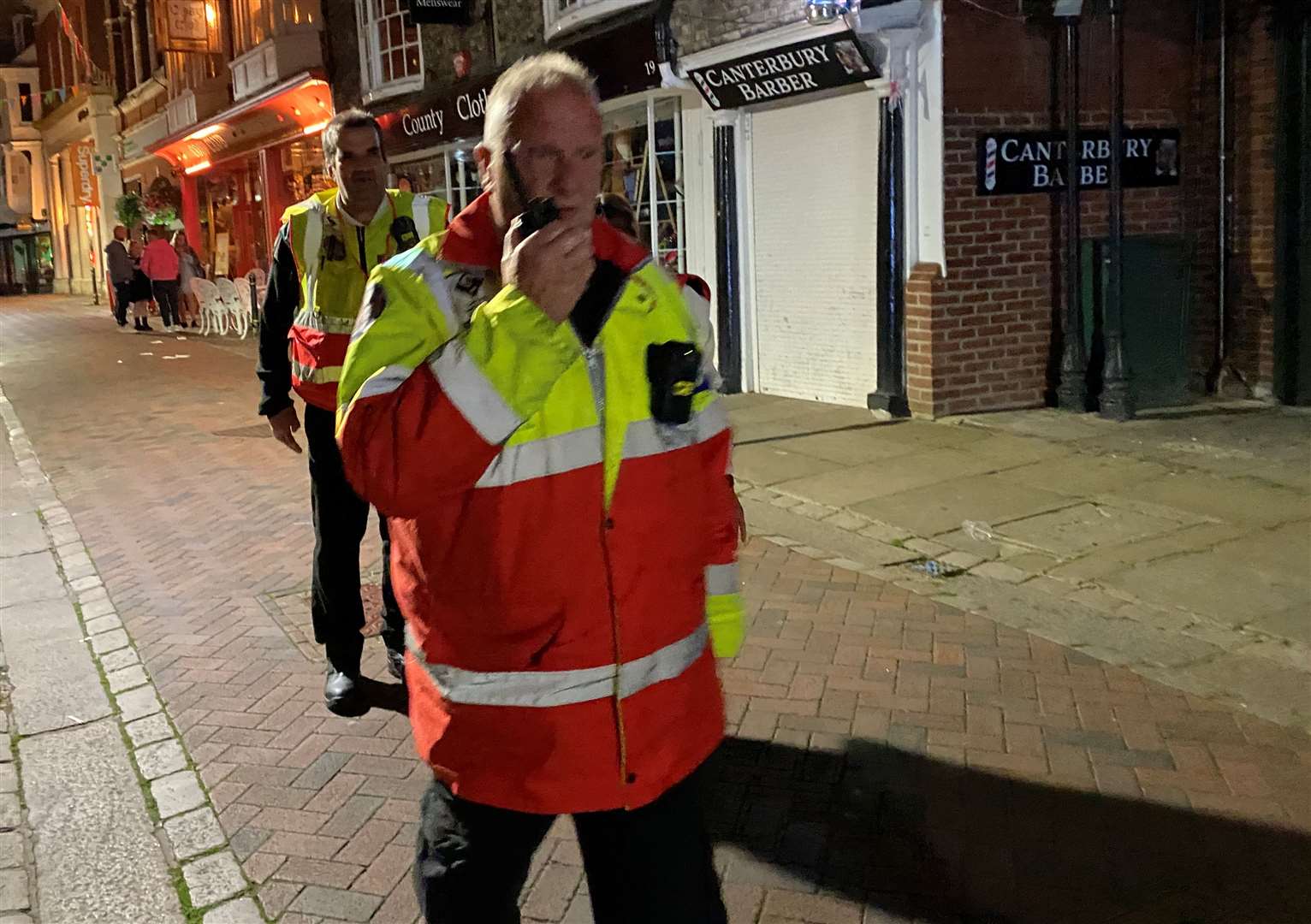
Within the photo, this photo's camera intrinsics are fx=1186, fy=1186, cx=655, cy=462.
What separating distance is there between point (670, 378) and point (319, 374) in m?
2.39

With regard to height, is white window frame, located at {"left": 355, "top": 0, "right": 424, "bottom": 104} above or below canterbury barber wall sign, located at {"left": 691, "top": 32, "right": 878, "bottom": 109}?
above

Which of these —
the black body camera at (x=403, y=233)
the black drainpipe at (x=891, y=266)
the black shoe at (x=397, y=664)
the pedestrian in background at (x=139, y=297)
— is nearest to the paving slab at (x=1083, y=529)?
the black drainpipe at (x=891, y=266)

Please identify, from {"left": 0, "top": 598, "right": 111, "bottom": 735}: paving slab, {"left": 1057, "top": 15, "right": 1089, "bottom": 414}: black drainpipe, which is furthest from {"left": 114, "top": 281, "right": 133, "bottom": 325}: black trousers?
{"left": 1057, "top": 15, "right": 1089, "bottom": 414}: black drainpipe

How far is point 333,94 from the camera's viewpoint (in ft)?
65.1

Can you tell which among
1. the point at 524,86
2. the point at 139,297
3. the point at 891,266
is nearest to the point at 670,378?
the point at 524,86

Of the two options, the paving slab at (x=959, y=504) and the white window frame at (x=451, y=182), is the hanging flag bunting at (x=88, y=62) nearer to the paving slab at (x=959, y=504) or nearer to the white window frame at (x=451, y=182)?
the white window frame at (x=451, y=182)

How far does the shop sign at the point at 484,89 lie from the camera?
11.2 meters

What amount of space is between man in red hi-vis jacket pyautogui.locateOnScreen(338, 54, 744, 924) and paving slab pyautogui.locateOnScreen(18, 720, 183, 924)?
1599mm

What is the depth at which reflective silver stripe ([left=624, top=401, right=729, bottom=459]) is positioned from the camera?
1.83 meters

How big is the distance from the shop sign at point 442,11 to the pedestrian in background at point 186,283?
954cm

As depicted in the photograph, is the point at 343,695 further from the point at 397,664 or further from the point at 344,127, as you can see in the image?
the point at 344,127

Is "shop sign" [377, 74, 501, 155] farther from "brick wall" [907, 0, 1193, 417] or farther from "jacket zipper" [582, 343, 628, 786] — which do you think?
"jacket zipper" [582, 343, 628, 786]

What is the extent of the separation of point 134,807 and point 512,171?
9.08ft

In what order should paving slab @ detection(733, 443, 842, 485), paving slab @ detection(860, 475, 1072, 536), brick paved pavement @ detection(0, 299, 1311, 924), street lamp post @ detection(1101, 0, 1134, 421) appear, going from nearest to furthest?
brick paved pavement @ detection(0, 299, 1311, 924), paving slab @ detection(860, 475, 1072, 536), paving slab @ detection(733, 443, 842, 485), street lamp post @ detection(1101, 0, 1134, 421)
